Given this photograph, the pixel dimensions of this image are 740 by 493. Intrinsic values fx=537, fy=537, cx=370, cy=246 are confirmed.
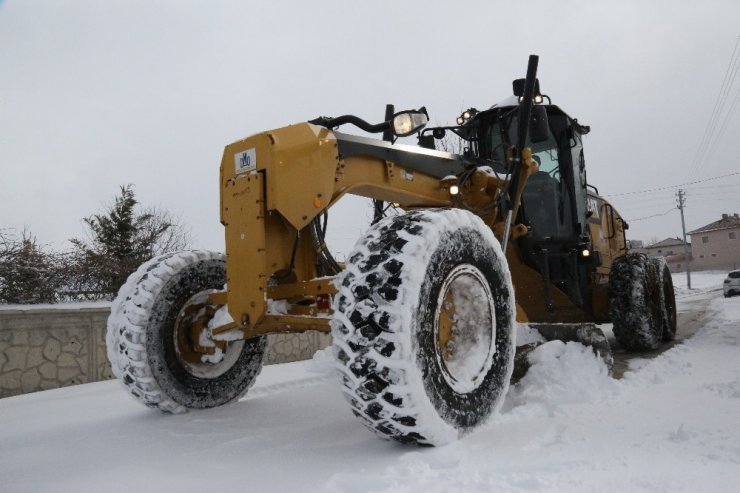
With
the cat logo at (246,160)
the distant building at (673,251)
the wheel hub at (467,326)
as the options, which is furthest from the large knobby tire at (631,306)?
the distant building at (673,251)

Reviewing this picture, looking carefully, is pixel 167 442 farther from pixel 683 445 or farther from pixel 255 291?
pixel 683 445

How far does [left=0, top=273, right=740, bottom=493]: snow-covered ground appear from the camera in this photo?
216cm

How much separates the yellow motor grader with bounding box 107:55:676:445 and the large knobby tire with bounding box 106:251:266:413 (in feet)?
0.03

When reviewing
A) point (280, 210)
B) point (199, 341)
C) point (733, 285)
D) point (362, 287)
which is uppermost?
point (280, 210)

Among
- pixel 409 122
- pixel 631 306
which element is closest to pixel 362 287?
pixel 409 122

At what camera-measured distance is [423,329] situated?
8.45ft

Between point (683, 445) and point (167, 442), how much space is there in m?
A: 2.67

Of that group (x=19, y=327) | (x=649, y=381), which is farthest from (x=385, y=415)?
(x=19, y=327)

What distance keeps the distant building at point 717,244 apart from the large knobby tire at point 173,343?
220 ft

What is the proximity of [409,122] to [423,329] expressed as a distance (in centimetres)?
144

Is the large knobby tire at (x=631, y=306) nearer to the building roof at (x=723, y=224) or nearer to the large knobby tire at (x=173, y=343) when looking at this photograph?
the large knobby tire at (x=173, y=343)

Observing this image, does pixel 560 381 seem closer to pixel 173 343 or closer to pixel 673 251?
pixel 173 343

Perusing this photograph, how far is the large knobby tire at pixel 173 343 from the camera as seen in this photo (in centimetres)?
362

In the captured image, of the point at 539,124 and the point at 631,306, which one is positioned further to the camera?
the point at 631,306
